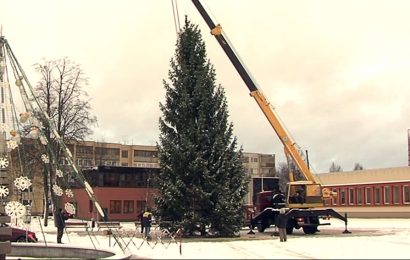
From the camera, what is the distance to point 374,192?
6550 cm

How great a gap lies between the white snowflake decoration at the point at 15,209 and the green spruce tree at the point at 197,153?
12200mm

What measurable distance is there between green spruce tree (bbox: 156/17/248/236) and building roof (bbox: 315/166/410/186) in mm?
25902

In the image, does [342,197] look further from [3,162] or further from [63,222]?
[3,162]

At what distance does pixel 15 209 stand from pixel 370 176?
53.0 m

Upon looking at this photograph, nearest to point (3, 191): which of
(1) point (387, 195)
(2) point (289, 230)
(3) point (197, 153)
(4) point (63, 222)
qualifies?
(4) point (63, 222)

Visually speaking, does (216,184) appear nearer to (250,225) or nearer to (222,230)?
(222,230)

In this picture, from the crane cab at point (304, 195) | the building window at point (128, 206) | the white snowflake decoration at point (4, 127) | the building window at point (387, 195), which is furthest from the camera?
the building window at point (128, 206)

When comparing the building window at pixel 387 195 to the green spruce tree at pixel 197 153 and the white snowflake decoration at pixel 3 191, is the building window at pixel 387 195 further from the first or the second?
the white snowflake decoration at pixel 3 191

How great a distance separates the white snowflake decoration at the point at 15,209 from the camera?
805 inches

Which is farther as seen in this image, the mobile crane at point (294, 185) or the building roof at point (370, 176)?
the building roof at point (370, 176)

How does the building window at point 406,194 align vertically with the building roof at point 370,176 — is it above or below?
below

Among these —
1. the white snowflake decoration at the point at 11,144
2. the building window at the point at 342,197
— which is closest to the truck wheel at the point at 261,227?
the white snowflake decoration at the point at 11,144

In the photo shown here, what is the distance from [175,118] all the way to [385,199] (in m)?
37.6

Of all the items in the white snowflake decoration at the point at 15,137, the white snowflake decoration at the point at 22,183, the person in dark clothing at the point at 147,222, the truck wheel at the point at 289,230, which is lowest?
the truck wheel at the point at 289,230
